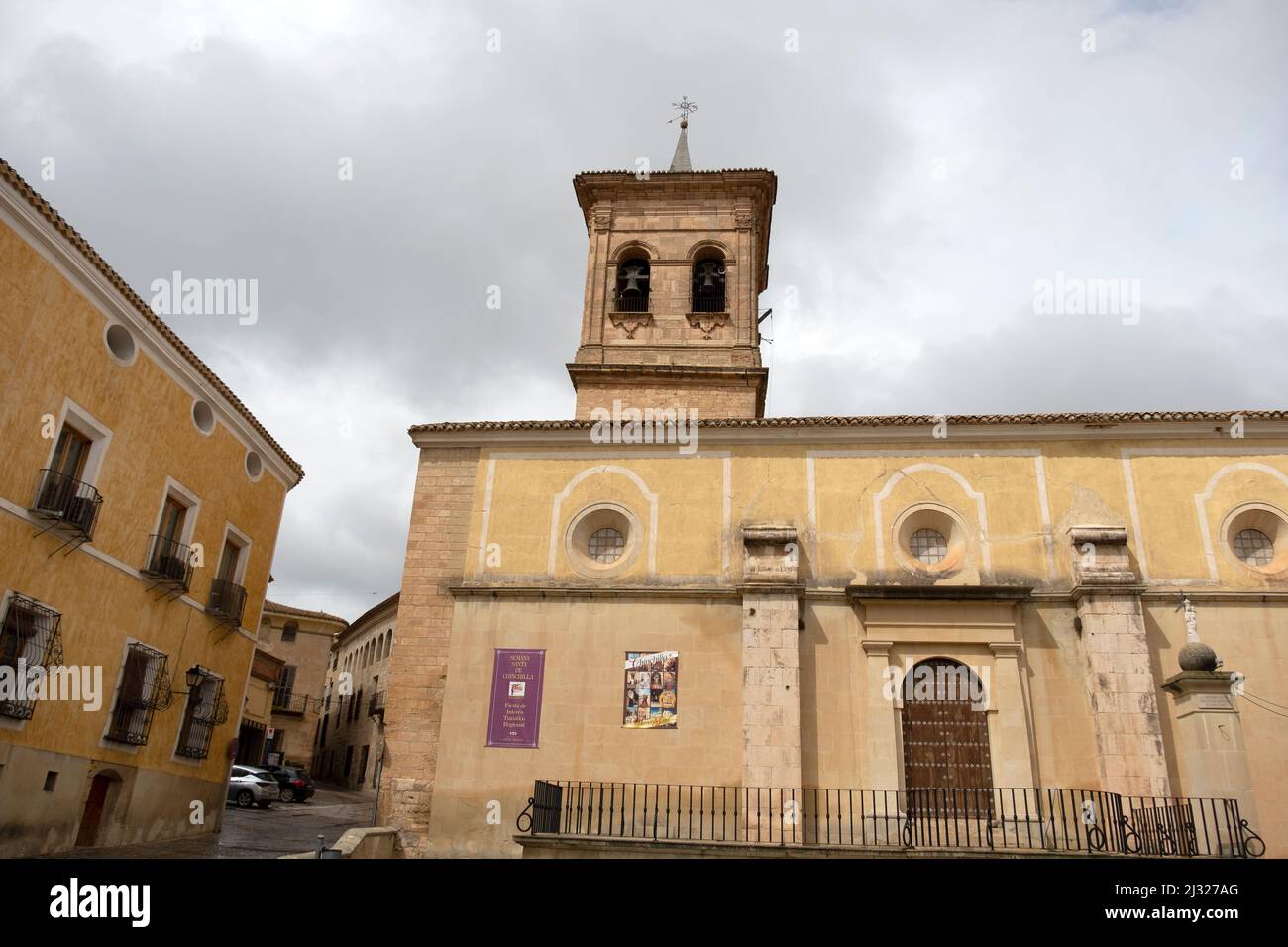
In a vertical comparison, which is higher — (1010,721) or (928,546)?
(928,546)

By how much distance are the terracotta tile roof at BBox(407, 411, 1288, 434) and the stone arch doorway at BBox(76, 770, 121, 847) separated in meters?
8.09

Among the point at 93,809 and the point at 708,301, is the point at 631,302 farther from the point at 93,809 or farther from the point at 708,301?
the point at 93,809

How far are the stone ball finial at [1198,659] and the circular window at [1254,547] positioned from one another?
12.5 ft

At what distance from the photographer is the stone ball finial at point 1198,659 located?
498 inches

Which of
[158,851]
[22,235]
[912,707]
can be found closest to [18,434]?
[22,235]

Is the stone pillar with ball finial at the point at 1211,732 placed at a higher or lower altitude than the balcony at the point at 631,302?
lower

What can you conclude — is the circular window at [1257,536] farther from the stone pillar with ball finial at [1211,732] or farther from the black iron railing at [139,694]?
the black iron railing at [139,694]

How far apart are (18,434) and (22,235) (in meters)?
2.94

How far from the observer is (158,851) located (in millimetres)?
14469

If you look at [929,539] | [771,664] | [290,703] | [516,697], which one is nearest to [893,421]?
[929,539]

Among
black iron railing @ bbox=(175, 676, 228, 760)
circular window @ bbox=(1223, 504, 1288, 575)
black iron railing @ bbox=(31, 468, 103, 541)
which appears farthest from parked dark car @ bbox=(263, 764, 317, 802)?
circular window @ bbox=(1223, 504, 1288, 575)

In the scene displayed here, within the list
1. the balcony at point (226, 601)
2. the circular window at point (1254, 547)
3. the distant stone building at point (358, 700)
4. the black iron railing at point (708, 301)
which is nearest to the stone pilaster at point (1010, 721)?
the circular window at point (1254, 547)

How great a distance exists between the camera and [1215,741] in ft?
40.2

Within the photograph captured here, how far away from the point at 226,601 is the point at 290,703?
98.6ft
